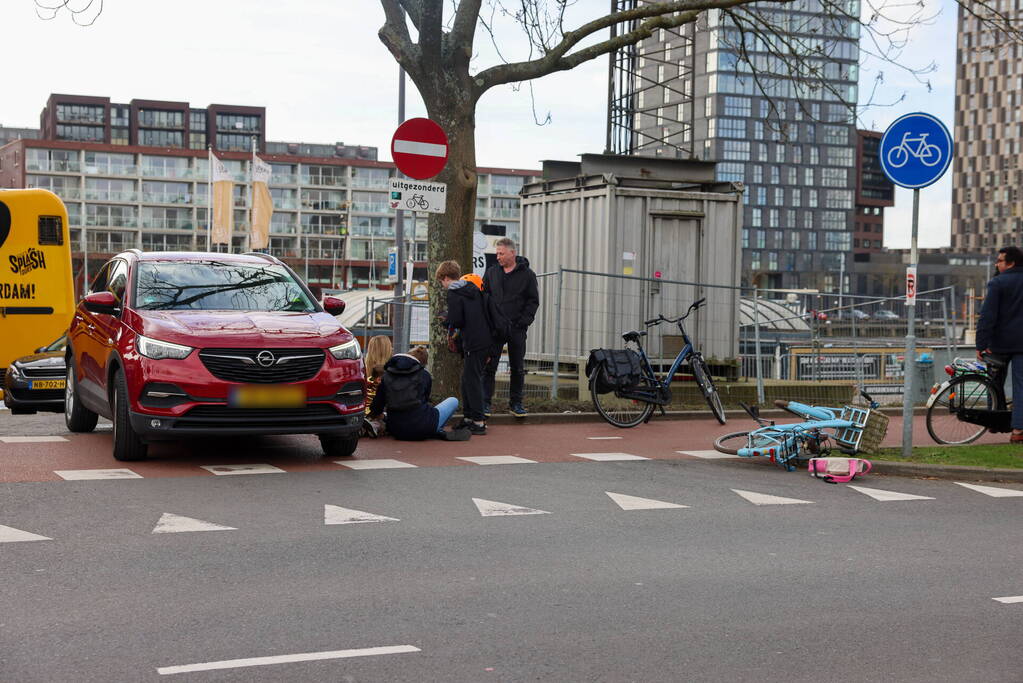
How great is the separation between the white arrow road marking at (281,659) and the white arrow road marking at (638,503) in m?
3.70

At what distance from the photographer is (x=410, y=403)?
37.1ft

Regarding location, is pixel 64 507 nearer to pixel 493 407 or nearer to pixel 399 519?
pixel 399 519

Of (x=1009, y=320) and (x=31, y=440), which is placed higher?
(x=1009, y=320)

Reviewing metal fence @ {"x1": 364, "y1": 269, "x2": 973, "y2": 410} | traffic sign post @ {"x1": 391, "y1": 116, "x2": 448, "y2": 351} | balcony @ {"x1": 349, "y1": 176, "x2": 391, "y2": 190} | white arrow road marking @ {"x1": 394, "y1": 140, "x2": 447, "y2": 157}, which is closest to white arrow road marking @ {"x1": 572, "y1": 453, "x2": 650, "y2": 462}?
traffic sign post @ {"x1": 391, "y1": 116, "x2": 448, "y2": 351}

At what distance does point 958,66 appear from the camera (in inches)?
6171

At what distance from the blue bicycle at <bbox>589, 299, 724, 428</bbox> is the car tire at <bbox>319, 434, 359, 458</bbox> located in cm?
371

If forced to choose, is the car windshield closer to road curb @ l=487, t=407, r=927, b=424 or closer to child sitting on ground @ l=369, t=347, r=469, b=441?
child sitting on ground @ l=369, t=347, r=469, b=441

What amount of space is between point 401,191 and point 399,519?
19.9 feet

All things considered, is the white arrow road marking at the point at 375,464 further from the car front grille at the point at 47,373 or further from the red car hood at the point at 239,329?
the car front grille at the point at 47,373

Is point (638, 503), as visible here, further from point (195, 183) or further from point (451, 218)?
point (195, 183)

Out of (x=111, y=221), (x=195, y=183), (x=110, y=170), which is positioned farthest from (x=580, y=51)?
(x=110, y=170)

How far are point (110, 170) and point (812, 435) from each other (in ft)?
375

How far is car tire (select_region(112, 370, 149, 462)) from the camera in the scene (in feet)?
31.1

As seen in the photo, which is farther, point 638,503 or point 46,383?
point 46,383
